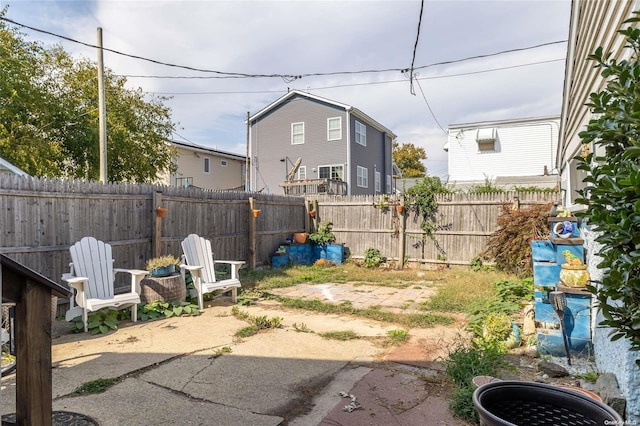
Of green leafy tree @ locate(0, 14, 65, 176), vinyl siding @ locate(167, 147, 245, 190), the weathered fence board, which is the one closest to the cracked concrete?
the weathered fence board

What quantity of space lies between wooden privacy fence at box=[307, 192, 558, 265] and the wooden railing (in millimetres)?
3475

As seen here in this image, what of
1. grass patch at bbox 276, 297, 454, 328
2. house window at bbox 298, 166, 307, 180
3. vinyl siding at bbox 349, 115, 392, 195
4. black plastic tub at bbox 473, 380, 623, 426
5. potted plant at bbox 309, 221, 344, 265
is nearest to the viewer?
black plastic tub at bbox 473, 380, 623, 426

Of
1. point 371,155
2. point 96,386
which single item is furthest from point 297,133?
point 96,386

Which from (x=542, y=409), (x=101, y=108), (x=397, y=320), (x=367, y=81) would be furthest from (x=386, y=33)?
(x=101, y=108)

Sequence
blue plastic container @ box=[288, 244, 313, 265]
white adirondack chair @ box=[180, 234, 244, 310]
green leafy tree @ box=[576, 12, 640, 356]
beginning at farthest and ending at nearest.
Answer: blue plastic container @ box=[288, 244, 313, 265]
white adirondack chair @ box=[180, 234, 244, 310]
green leafy tree @ box=[576, 12, 640, 356]

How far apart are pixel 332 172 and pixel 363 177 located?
1920 millimetres

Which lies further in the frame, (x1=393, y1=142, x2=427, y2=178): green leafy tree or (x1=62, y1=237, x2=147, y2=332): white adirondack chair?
(x1=393, y1=142, x2=427, y2=178): green leafy tree

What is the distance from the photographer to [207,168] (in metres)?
20.1

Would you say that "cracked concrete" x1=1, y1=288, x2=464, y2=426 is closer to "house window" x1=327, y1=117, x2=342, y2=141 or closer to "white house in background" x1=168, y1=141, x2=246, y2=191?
"house window" x1=327, y1=117, x2=342, y2=141

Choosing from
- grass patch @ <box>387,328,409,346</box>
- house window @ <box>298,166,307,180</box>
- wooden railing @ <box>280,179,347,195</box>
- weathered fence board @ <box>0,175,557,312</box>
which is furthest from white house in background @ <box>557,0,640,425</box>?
house window @ <box>298,166,307,180</box>

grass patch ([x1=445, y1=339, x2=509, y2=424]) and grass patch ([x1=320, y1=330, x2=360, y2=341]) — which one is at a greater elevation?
grass patch ([x1=445, y1=339, x2=509, y2=424])

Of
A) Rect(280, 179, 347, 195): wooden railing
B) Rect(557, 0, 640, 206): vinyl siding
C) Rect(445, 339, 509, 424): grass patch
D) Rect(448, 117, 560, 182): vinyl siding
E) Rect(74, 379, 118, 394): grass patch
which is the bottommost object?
Rect(74, 379, 118, 394): grass patch

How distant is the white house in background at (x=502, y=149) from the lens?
16250mm

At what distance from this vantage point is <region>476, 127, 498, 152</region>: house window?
1680 centimetres
